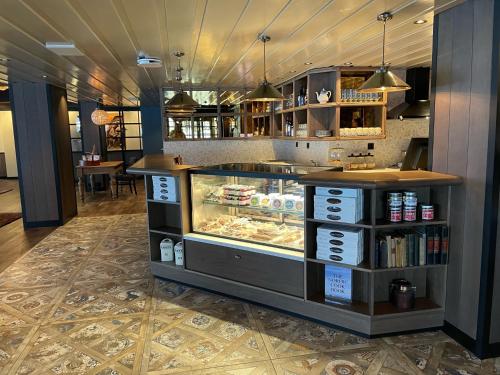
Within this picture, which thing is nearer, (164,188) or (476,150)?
(476,150)

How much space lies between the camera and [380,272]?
10.2ft

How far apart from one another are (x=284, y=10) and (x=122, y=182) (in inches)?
338

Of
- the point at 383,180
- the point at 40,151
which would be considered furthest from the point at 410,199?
the point at 40,151

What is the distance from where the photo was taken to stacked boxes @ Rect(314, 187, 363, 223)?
2932 millimetres

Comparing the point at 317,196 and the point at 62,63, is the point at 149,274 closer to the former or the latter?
the point at 317,196

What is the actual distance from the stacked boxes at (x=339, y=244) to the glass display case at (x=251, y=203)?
0.27 meters

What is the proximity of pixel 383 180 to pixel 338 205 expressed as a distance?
40cm

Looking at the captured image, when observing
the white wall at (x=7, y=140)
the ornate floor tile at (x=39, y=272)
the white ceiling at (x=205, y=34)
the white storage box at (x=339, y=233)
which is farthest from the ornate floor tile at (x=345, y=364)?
the white wall at (x=7, y=140)

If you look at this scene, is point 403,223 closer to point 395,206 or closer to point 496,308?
point 395,206

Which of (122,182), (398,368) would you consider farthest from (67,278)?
(122,182)

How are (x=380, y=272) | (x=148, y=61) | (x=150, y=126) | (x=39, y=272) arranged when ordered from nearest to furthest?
(x=380, y=272) → (x=148, y=61) → (x=39, y=272) → (x=150, y=126)

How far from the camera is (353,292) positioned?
10.5 ft

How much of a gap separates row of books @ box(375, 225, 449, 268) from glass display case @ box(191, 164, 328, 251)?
703 mm

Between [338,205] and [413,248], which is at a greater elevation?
[338,205]
